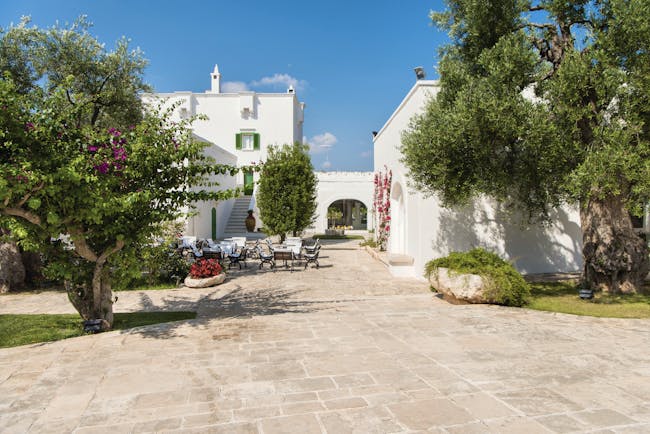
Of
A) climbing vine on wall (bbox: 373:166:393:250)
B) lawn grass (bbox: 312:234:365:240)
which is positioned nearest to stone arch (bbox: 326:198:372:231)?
lawn grass (bbox: 312:234:365:240)

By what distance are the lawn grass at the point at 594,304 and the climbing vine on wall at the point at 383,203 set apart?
6471 millimetres

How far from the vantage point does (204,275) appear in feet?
32.6

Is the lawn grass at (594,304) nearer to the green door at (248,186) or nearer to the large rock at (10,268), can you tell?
the green door at (248,186)

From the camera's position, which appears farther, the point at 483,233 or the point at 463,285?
the point at 483,233

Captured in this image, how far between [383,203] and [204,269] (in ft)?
24.7

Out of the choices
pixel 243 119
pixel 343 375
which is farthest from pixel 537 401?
pixel 243 119

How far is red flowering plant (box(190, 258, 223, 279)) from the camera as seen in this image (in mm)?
9922

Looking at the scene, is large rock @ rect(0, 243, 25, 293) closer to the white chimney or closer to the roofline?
the roofline

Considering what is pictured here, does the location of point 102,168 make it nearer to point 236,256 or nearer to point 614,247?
point 236,256

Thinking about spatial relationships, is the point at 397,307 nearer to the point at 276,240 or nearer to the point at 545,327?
the point at 545,327

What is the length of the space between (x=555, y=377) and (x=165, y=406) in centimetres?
343

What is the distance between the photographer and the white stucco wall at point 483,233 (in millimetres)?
Result: 10086

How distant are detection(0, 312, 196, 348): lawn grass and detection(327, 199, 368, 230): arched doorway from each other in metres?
20.7

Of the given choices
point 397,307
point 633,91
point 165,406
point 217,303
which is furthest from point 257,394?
point 633,91
